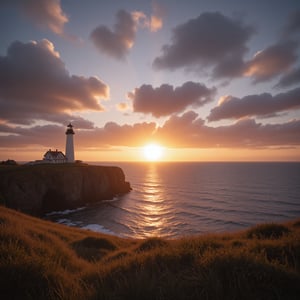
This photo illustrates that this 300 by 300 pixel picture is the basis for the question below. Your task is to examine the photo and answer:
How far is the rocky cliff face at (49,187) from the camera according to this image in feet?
122

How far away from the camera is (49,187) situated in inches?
1687

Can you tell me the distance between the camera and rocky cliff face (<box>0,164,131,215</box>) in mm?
37312

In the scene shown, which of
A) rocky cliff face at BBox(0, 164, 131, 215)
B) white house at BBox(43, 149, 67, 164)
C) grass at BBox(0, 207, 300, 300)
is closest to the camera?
grass at BBox(0, 207, 300, 300)

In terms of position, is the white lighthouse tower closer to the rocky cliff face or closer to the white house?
the white house

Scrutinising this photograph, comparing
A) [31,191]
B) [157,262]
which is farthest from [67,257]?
[31,191]

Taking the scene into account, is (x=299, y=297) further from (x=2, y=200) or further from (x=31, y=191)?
(x=31, y=191)

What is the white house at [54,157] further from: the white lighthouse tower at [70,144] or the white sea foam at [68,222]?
the white sea foam at [68,222]

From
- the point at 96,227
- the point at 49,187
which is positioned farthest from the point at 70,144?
the point at 96,227

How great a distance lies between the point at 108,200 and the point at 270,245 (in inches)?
2222

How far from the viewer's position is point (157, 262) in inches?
195

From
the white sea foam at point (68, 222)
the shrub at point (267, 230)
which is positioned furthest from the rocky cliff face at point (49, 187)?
the shrub at point (267, 230)

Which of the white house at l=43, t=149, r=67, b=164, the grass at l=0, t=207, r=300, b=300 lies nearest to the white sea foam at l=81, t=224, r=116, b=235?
the grass at l=0, t=207, r=300, b=300

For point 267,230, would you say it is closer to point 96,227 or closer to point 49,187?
point 96,227

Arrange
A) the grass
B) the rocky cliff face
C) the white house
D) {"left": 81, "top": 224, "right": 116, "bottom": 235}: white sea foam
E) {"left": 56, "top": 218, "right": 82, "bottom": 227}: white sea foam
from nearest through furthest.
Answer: the grass, {"left": 81, "top": 224, "right": 116, "bottom": 235}: white sea foam, {"left": 56, "top": 218, "right": 82, "bottom": 227}: white sea foam, the rocky cliff face, the white house
